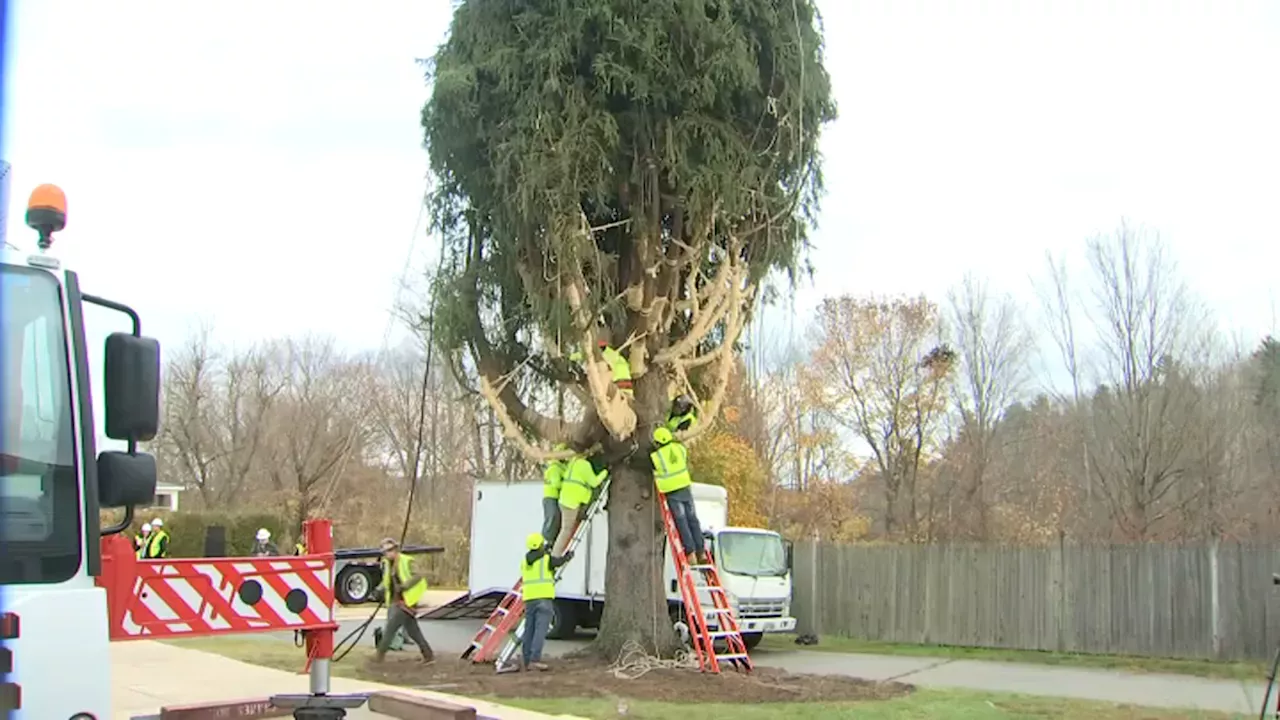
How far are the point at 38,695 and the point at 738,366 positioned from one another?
1475 cm

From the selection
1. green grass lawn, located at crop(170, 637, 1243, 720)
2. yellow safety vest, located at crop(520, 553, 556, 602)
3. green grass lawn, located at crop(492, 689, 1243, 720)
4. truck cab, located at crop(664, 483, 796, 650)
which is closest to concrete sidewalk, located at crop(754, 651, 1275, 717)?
truck cab, located at crop(664, 483, 796, 650)

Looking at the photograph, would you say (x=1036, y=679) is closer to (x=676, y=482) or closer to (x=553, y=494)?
(x=676, y=482)

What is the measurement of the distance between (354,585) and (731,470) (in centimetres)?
1057

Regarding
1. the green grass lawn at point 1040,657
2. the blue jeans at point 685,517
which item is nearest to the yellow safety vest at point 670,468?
the blue jeans at point 685,517

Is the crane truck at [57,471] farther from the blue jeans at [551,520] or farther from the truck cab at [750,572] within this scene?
the truck cab at [750,572]

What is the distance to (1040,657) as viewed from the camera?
19.1 meters

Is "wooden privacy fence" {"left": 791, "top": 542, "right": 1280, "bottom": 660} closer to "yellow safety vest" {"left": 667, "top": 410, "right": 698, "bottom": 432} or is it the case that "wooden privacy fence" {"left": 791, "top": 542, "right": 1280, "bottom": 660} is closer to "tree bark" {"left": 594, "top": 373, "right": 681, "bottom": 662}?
"tree bark" {"left": 594, "top": 373, "right": 681, "bottom": 662}

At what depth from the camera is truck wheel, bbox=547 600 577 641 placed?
21391 millimetres

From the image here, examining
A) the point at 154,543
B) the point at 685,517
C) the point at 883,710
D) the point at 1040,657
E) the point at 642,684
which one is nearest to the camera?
the point at 883,710

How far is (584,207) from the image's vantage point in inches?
602

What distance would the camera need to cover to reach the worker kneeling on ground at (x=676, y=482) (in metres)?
14.9

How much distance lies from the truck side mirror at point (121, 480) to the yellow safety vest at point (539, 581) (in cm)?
1034

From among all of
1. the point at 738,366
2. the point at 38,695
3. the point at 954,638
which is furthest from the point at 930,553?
the point at 38,695

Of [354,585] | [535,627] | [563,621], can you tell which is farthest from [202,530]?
[535,627]
